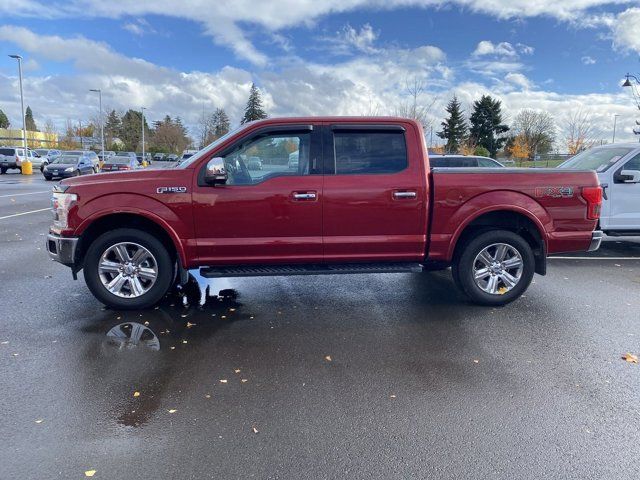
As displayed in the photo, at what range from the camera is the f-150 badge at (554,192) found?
546cm

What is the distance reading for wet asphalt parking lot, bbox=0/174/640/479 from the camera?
9.16 ft

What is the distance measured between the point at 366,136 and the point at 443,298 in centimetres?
226

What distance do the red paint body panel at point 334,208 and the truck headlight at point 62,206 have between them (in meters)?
0.08

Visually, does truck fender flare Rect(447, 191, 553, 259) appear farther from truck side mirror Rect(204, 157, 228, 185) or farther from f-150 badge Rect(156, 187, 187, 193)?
f-150 badge Rect(156, 187, 187, 193)

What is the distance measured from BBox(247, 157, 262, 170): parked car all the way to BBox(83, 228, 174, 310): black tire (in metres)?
1.30

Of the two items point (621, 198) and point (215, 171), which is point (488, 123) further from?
point (215, 171)

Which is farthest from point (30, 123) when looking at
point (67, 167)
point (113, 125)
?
point (67, 167)

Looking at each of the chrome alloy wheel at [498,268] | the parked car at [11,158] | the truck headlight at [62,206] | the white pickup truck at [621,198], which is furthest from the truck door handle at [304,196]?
the parked car at [11,158]

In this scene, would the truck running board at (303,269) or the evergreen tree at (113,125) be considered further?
the evergreen tree at (113,125)

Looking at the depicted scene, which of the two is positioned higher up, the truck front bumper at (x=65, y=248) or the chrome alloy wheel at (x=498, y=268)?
the truck front bumper at (x=65, y=248)

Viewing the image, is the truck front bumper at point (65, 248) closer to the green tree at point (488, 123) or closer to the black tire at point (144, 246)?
the black tire at point (144, 246)

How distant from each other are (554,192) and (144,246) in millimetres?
4649

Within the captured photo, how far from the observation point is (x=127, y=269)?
5.27m

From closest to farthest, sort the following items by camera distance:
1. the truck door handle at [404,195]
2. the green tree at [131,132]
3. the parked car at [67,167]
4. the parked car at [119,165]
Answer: the truck door handle at [404,195] < the parked car at [119,165] < the parked car at [67,167] < the green tree at [131,132]
